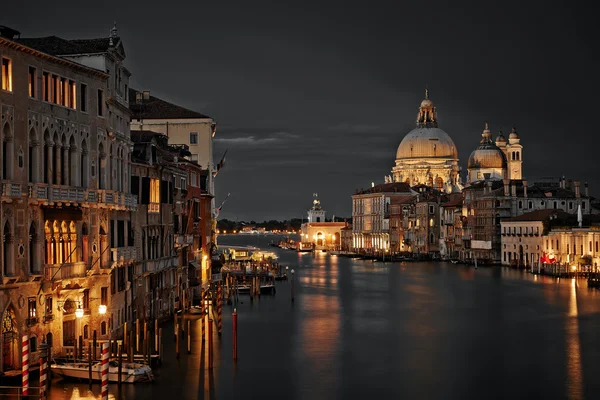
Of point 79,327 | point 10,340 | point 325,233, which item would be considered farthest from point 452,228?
point 10,340

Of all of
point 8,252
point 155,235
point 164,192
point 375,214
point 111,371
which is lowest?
point 111,371

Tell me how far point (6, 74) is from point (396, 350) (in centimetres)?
1412

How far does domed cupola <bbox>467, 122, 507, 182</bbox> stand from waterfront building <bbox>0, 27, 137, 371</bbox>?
297 feet

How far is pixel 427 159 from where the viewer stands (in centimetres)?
12988

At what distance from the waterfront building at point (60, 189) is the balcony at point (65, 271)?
1.1 inches

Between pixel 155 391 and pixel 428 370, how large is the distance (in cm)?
754

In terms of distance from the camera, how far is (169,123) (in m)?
47.3

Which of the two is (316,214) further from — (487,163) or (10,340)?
(10,340)

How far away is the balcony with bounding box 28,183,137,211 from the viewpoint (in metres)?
19.3

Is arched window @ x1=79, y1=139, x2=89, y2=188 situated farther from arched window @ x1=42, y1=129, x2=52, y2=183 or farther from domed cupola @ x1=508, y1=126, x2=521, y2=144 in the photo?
domed cupola @ x1=508, y1=126, x2=521, y2=144

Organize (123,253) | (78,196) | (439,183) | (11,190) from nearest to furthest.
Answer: (11,190) < (78,196) < (123,253) < (439,183)

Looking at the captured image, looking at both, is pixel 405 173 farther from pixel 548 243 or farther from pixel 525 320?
pixel 525 320

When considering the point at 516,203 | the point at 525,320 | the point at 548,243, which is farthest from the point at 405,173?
the point at 525,320

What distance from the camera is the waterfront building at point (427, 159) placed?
5079 inches
